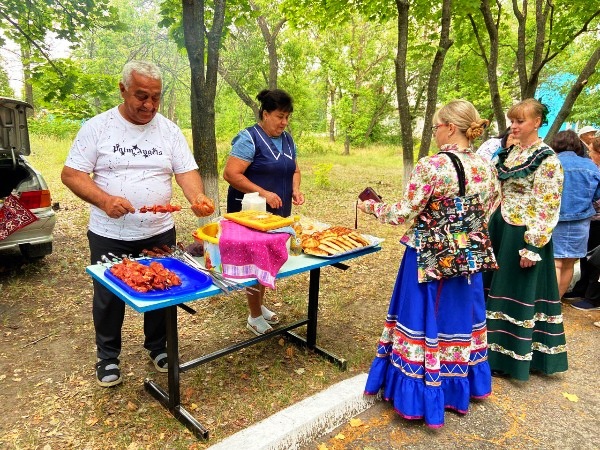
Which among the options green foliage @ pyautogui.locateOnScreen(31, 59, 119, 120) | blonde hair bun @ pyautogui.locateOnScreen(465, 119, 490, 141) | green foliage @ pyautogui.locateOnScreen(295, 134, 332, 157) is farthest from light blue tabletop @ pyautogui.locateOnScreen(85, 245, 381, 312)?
green foliage @ pyautogui.locateOnScreen(295, 134, 332, 157)

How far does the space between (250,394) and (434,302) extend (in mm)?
1372

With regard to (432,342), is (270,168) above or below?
above

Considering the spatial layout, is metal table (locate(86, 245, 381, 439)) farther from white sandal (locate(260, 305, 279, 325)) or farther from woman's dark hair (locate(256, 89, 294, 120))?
woman's dark hair (locate(256, 89, 294, 120))

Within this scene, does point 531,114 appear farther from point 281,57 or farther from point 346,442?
point 281,57

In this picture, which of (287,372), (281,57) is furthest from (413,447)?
(281,57)

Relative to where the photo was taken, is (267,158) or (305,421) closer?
(305,421)

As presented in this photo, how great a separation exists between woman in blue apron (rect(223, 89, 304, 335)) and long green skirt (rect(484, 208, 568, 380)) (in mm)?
Answer: 1674

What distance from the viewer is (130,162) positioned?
2596 mm

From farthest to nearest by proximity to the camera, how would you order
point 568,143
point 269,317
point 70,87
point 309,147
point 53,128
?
point 309,147
point 53,128
point 70,87
point 568,143
point 269,317

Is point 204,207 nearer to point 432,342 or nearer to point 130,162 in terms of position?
point 130,162

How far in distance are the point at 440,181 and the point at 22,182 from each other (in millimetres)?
4238

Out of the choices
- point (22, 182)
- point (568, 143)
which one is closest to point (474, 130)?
point (568, 143)

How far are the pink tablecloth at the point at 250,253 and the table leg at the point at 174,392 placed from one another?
42cm

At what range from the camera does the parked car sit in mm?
4543
